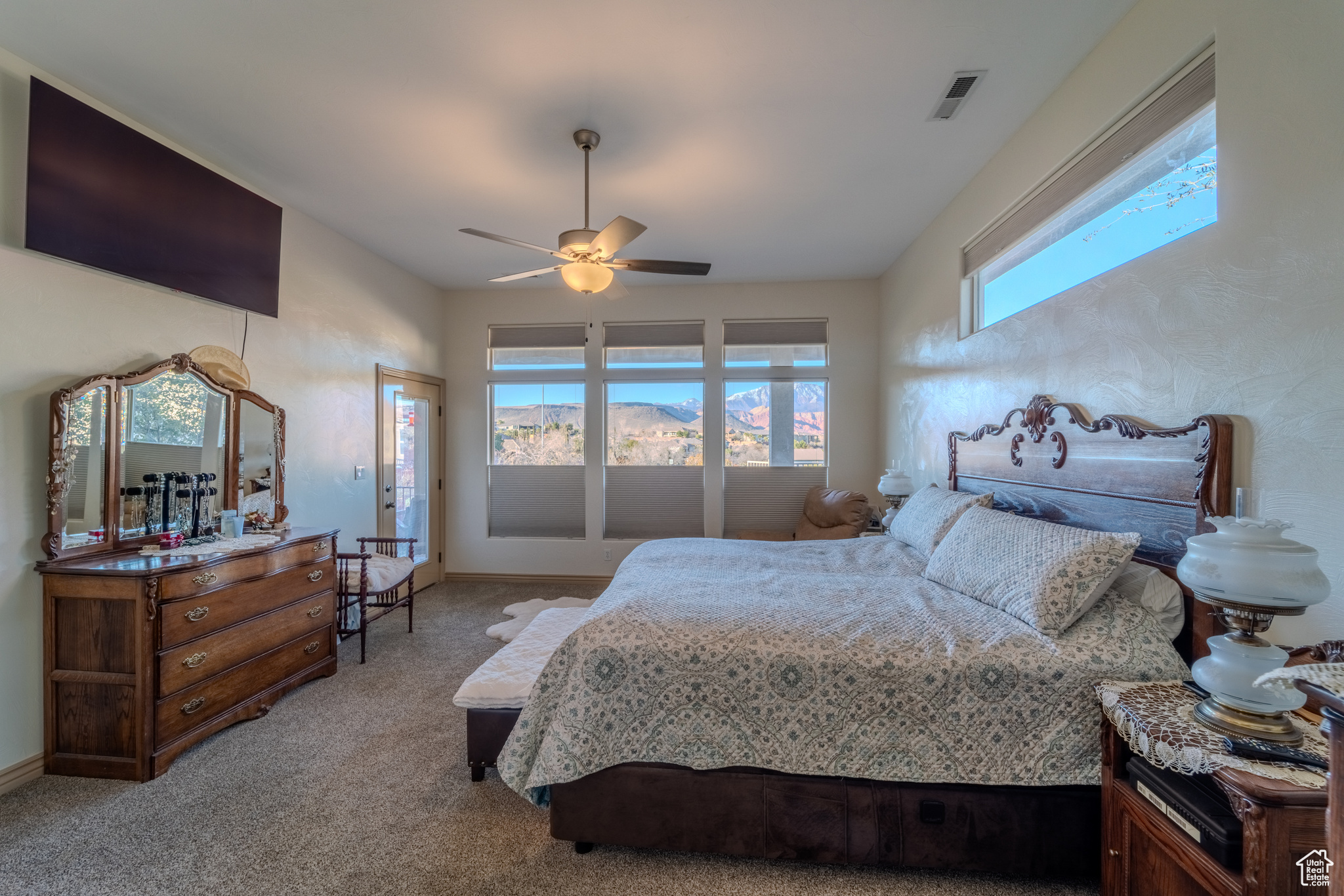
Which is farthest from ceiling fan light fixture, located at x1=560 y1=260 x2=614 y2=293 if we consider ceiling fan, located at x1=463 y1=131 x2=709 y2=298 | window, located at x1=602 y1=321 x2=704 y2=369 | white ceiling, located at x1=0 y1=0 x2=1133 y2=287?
window, located at x1=602 y1=321 x2=704 y2=369

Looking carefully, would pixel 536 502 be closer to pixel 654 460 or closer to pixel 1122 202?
pixel 654 460

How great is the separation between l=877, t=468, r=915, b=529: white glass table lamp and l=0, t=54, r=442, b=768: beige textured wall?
3.97 metres

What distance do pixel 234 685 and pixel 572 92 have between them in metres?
3.14

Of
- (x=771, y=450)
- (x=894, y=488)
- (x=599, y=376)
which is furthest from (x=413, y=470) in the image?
(x=894, y=488)

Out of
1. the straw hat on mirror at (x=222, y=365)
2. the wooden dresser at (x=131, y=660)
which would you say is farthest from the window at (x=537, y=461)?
the wooden dresser at (x=131, y=660)

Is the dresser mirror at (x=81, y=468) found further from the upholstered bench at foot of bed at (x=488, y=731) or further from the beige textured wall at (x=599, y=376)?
the beige textured wall at (x=599, y=376)

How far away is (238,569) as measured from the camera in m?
2.55

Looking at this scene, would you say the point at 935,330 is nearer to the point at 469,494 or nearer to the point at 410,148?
the point at 410,148

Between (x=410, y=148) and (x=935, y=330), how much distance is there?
339cm

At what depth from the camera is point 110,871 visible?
1721mm

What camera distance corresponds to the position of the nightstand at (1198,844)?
103 centimetres

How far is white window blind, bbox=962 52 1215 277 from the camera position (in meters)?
1.74

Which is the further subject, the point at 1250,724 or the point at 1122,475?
the point at 1122,475
